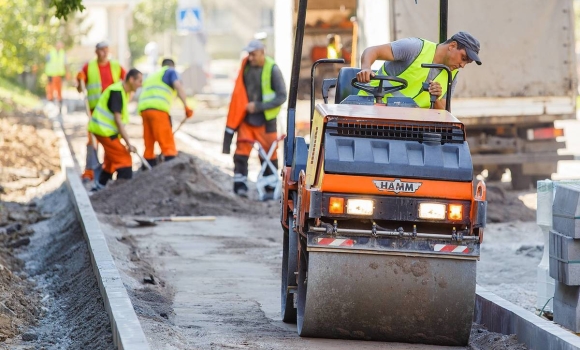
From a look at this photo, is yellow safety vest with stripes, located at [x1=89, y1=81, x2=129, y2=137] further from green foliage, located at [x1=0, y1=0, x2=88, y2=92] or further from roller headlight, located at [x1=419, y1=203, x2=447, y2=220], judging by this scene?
green foliage, located at [x1=0, y1=0, x2=88, y2=92]

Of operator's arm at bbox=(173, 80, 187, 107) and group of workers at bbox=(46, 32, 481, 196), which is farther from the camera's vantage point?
operator's arm at bbox=(173, 80, 187, 107)

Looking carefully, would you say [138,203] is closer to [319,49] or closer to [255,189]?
[255,189]

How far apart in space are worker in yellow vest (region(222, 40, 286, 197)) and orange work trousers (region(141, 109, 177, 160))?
39.6 inches

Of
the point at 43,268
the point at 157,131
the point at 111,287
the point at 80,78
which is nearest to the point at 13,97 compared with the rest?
the point at 80,78

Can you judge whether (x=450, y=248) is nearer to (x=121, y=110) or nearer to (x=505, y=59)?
(x=121, y=110)

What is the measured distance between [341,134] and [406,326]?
1.20 m

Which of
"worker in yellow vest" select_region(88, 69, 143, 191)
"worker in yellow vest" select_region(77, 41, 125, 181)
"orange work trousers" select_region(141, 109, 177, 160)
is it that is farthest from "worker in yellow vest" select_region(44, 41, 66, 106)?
"worker in yellow vest" select_region(88, 69, 143, 191)

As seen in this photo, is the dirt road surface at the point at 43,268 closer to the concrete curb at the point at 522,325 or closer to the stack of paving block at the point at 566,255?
the concrete curb at the point at 522,325

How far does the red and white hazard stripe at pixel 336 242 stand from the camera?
708 centimetres

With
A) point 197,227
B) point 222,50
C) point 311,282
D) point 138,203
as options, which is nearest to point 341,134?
point 311,282

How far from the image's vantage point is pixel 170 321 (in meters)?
8.21

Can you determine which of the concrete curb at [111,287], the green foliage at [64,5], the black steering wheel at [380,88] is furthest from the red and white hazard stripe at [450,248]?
the green foliage at [64,5]

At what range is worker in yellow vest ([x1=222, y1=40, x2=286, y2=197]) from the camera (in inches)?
630

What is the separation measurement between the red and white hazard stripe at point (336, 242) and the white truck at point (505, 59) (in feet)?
31.6
